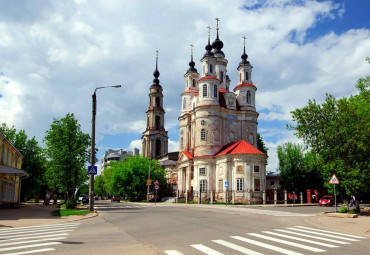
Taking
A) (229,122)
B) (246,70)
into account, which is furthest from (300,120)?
(246,70)

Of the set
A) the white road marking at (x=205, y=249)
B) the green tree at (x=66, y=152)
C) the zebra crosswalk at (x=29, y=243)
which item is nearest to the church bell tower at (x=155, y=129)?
the green tree at (x=66, y=152)

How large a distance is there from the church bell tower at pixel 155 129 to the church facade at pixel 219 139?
20.7 m

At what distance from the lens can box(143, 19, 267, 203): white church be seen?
150ft

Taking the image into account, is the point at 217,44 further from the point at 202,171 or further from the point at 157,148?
the point at 157,148

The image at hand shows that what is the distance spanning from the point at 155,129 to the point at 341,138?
61.7 m

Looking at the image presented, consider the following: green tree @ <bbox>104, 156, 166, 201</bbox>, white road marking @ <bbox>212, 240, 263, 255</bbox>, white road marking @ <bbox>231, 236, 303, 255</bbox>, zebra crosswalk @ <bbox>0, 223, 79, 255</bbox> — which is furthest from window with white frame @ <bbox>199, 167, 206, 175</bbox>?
white road marking @ <bbox>212, 240, 263, 255</bbox>

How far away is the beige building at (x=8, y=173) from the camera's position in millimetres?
29352

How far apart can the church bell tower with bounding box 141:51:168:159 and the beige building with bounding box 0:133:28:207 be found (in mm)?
41781

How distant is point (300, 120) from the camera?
25594 mm

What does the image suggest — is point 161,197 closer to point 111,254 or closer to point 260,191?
point 260,191

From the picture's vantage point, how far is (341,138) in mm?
23625

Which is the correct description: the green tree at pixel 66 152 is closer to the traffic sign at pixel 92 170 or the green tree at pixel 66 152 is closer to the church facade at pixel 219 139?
the traffic sign at pixel 92 170

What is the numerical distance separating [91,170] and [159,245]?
14.8 meters

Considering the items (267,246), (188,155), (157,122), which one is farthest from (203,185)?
(267,246)
